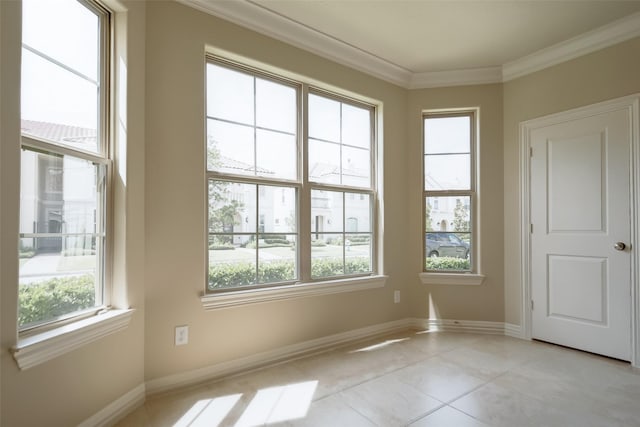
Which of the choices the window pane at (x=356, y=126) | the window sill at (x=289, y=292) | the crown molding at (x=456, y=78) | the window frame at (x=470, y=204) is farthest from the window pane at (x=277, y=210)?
the crown molding at (x=456, y=78)

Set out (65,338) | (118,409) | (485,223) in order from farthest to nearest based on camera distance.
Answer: (485,223)
(118,409)
(65,338)

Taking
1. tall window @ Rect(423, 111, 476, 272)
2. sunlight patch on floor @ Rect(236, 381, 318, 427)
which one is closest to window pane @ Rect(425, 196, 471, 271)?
tall window @ Rect(423, 111, 476, 272)

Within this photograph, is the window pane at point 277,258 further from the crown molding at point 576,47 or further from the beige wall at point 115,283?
the crown molding at point 576,47

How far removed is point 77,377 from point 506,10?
3.68m

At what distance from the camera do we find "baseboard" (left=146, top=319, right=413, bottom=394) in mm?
2221

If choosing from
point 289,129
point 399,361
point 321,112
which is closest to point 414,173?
point 321,112

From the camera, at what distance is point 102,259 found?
1935 millimetres

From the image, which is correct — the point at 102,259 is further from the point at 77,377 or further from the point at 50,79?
the point at 50,79

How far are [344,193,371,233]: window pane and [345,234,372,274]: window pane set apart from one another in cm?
8

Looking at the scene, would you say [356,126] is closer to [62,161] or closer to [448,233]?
[448,233]

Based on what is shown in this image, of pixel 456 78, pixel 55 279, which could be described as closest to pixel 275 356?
pixel 55 279

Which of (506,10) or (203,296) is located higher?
(506,10)

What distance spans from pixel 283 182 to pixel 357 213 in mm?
921

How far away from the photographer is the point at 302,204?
2.95m
